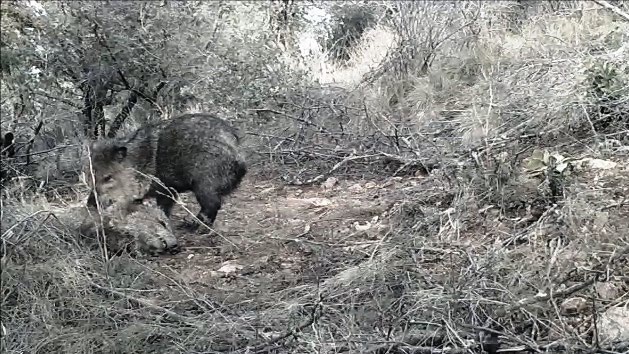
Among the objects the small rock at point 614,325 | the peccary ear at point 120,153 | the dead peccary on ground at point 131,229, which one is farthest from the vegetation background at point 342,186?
the peccary ear at point 120,153

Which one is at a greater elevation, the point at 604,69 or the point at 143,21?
the point at 143,21

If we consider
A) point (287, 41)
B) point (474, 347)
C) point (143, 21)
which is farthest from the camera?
point (287, 41)

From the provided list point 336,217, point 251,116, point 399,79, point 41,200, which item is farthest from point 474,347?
point 399,79

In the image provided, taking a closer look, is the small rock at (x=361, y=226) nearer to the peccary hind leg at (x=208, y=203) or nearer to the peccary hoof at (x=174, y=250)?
the peccary hind leg at (x=208, y=203)

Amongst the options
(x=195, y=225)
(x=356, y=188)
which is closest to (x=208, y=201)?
(x=195, y=225)

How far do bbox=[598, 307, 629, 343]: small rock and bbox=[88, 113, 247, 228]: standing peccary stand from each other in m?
2.24

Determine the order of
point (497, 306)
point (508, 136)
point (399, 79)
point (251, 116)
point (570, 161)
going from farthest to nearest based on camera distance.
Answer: point (399, 79) → point (251, 116) → point (508, 136) → point (570, 161) → point (497, 306)

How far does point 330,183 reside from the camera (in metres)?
5.26

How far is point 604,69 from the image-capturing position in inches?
177

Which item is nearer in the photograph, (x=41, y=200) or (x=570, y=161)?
(x=570, y=161)

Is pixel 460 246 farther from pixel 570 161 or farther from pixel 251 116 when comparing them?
pixel 251 116

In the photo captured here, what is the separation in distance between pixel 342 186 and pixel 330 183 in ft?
0.33

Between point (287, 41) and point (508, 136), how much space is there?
3793mm

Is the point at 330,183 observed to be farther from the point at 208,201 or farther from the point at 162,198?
the point at 162,198
